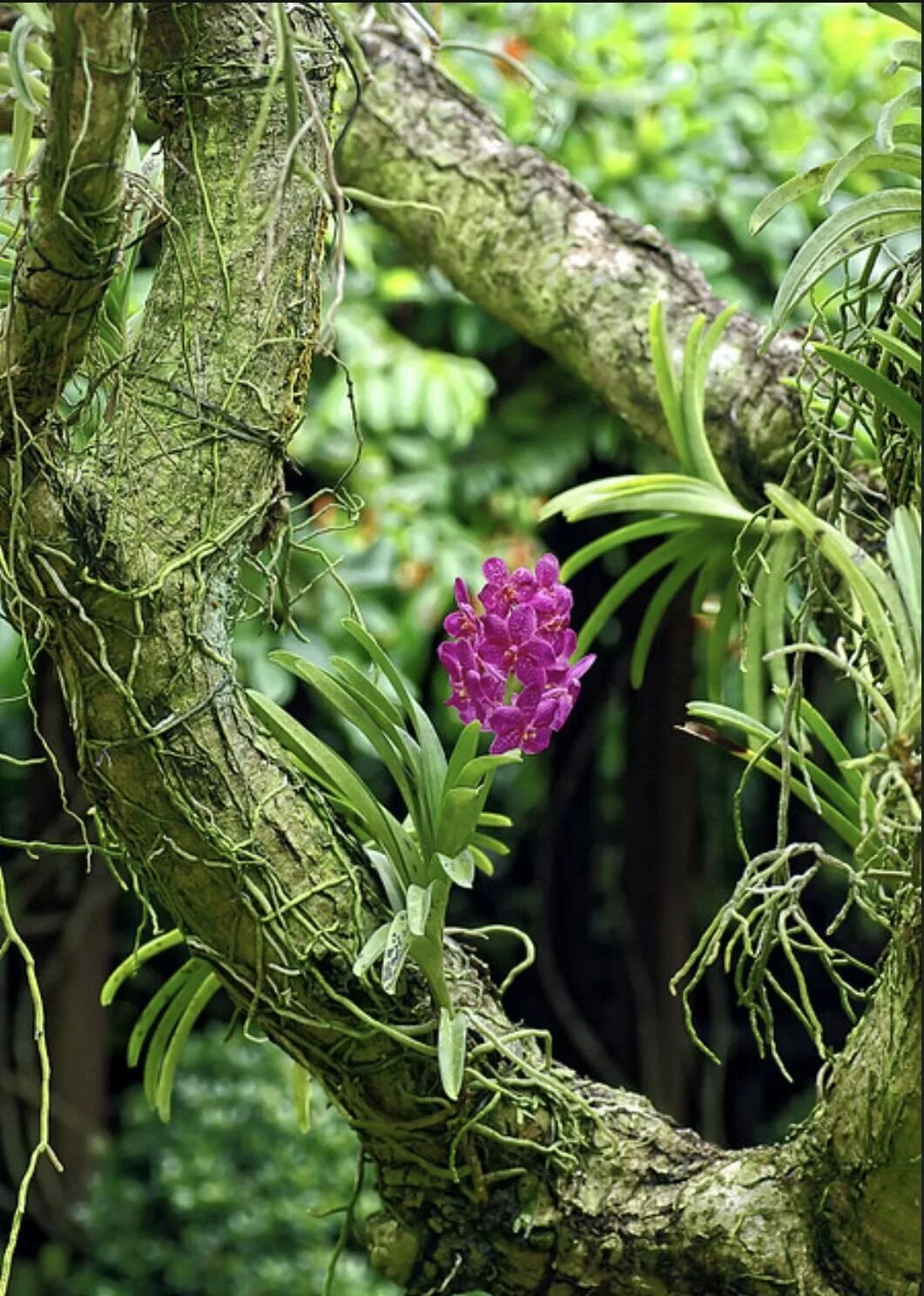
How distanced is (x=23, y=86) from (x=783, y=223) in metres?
1.89

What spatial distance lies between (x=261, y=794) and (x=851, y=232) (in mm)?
408

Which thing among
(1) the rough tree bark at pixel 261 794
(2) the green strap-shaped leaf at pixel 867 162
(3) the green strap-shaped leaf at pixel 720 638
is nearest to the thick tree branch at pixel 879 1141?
(1) the rough tree bark at pixel 261 794

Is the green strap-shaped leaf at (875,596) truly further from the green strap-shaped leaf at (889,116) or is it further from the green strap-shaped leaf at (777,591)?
the green strap-shaped leaf at (777,591)

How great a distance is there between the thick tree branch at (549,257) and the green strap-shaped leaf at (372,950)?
594 mm

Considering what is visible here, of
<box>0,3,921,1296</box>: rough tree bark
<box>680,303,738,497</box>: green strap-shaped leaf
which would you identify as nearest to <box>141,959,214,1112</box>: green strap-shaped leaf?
<box>0,3,921,1296</box>: rough tree bark

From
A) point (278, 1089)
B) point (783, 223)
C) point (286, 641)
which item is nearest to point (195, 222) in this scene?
point (286, 641)

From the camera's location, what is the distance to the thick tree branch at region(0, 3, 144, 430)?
2.00ft

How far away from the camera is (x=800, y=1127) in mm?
823

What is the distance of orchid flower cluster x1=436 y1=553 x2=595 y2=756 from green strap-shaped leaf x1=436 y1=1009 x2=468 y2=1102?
0.15 meters

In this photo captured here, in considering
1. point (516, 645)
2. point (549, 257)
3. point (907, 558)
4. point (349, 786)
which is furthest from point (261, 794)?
point (549, 257)

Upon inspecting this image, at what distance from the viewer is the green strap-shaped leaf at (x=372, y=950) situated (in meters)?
0.80

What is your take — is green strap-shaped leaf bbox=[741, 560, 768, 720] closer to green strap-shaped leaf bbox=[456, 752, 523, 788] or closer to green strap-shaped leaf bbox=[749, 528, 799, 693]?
green strap-shaped leaf bbox=[749, 528, 799, 693]

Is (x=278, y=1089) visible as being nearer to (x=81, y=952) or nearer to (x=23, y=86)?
(x=81, y=952)

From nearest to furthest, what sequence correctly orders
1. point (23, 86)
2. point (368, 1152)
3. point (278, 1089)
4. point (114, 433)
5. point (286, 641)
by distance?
1. point (23, 86)
2. point (114, 433)
3. point (368, 1152)
4. point (286, 641)
5. point (278, 1089)
